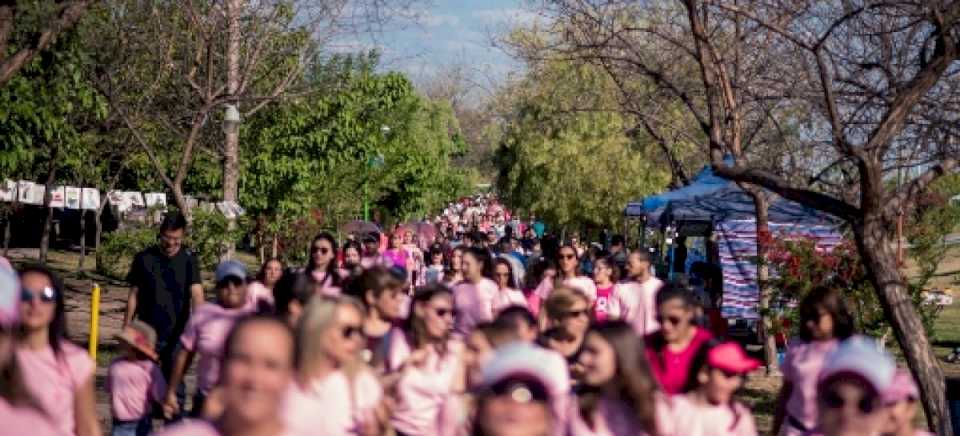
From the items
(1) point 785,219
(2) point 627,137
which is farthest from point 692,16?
(2) point 627,137

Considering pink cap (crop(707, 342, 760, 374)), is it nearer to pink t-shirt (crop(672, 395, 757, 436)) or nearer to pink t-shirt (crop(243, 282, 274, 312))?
pink t-shirt (crop(672, 395, 757, 436))

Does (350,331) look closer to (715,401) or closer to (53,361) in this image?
(53,361)

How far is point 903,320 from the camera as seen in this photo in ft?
37.1

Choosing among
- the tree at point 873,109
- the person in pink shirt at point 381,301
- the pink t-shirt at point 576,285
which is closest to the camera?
the person in pink shirt at point 381,301

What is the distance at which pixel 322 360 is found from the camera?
6.18m

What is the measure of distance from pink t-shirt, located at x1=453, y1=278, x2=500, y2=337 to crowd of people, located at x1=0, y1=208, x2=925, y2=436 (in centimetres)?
34

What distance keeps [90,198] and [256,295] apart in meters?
35.8

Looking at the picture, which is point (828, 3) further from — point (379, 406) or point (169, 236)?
point (379, 406)

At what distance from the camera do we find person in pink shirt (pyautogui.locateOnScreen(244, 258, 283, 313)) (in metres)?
9.61

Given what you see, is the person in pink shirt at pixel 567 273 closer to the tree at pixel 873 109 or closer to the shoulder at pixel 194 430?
the tree at pixel 873 109

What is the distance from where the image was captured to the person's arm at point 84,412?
658 centimetres

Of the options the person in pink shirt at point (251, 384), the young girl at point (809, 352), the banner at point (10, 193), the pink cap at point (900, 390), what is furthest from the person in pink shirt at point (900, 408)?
the banner at point (10, 193)

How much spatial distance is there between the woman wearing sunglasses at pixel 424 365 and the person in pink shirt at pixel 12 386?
8.17ft

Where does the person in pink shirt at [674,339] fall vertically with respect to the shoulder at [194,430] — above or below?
above
